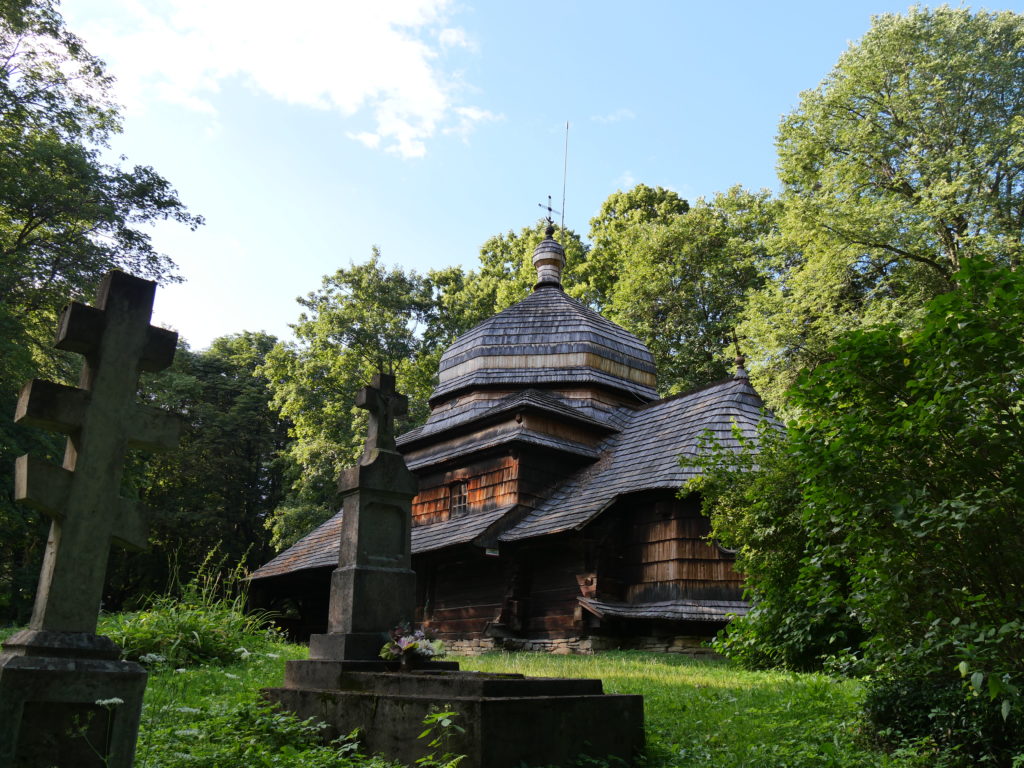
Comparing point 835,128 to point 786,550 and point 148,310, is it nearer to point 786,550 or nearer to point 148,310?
point 786,550

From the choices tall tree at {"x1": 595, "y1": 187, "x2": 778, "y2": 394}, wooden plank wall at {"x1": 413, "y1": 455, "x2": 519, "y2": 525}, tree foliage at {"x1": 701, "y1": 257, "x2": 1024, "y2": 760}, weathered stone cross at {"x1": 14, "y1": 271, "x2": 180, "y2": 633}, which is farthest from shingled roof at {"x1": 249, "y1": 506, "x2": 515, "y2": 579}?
tall tree at {"x1": 595, "y1": 187, "x2": 778, "y2": 394}

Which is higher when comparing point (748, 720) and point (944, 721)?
point (944, 721)

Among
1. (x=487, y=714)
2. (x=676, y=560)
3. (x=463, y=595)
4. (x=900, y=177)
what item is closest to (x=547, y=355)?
(x=463, y=595)

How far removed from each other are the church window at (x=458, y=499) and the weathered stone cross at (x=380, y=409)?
1146 centimetres

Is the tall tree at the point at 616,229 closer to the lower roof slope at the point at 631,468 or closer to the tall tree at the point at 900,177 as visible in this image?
the tall tree at the point at 900,177

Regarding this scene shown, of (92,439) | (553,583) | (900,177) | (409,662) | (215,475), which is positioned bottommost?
(409,662)

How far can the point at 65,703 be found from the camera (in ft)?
12.9

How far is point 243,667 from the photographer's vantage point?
382 inches

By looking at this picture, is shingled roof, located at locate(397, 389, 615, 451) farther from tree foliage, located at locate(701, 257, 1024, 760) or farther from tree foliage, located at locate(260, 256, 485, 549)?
tree foliage, located at locate(701, 257, 1024, 760)

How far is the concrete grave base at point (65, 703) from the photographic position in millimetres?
3816

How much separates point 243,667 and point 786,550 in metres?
6.39

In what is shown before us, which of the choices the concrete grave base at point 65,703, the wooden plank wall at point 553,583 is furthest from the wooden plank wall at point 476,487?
the concrete grave base at point 65,703

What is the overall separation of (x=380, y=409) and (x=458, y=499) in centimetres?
1202

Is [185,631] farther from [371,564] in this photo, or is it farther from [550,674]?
[550,674]
